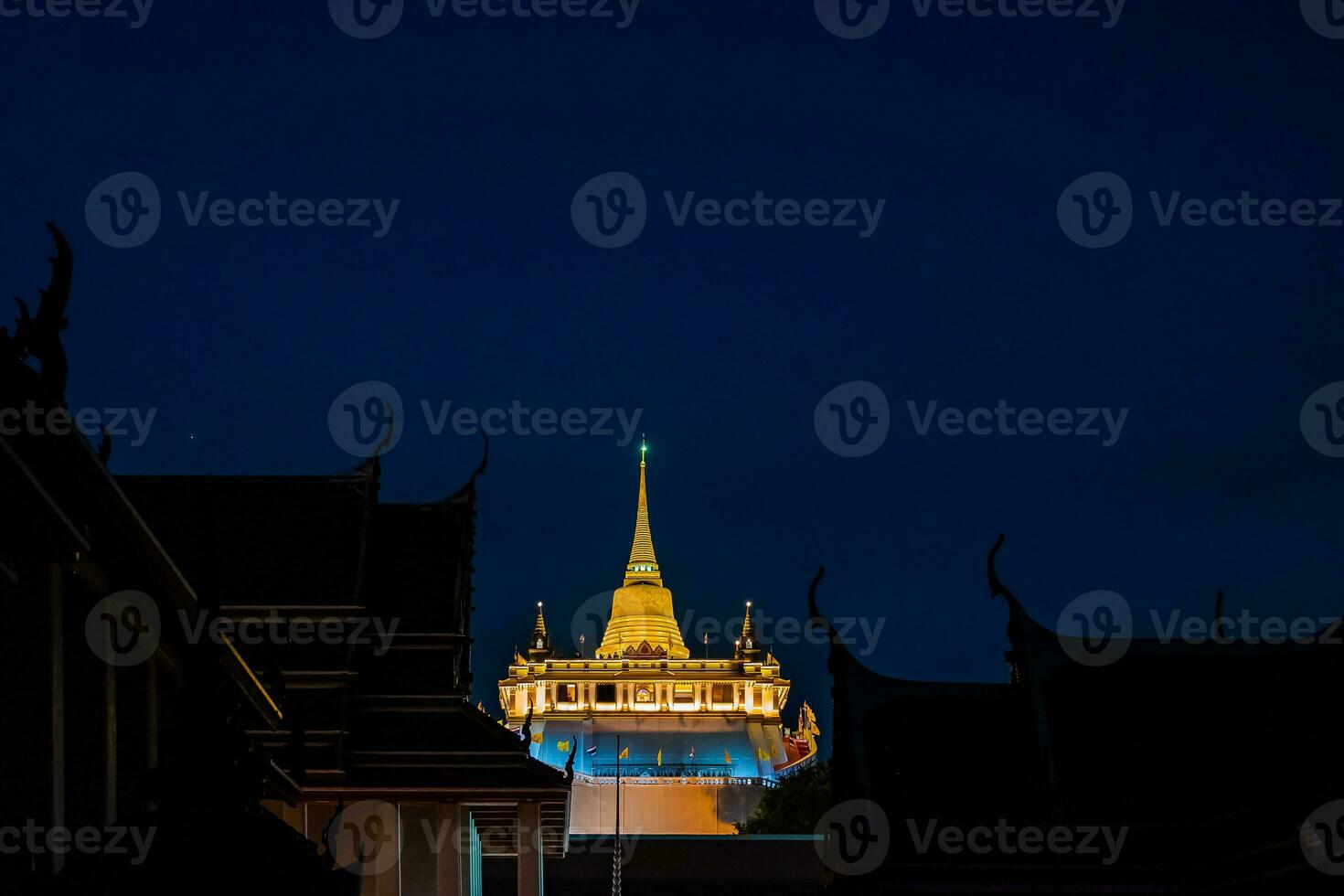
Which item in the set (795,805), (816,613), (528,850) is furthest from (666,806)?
(816,613)

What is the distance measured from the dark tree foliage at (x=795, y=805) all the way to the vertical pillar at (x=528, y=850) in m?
39.7

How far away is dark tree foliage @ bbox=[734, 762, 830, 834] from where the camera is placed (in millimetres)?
64625

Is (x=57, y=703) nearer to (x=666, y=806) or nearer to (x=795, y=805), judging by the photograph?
(x=795, y=805)

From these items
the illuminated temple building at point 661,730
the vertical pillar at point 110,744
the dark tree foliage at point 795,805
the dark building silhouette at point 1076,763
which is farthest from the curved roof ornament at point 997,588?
the illuminated temple building at point 661,730

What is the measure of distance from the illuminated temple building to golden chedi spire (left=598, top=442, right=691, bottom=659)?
6.69m

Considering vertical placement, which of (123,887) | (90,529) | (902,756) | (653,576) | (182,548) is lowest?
(123,887)

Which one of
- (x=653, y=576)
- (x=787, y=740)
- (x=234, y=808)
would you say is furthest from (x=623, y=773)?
(x=234, y=808)

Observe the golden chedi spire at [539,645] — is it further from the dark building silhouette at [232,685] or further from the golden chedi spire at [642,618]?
the dark building silhouette at [232,685]

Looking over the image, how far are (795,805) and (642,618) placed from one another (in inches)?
1792

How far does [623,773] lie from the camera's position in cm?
8850

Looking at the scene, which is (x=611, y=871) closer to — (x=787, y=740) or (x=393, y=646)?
(x=393, y=646)

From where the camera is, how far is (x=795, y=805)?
6625 cm

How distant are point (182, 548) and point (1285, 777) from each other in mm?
16145

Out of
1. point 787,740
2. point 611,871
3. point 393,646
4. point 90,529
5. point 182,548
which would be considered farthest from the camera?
point 787,740
